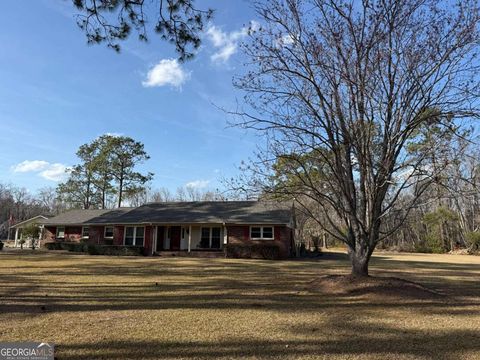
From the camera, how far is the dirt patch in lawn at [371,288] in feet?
30.5

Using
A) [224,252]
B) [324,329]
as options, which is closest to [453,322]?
[324,329]

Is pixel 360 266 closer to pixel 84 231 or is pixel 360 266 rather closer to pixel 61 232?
pixel 84 231

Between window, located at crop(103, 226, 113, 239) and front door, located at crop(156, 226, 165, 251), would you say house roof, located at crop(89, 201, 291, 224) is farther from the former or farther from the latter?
front door, located at crop(156, 226, 165, 251)

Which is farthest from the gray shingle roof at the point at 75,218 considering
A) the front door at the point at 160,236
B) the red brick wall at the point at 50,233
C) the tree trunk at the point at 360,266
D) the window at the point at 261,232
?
the tree trunk at the point at 360,266

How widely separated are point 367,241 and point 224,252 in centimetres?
1571

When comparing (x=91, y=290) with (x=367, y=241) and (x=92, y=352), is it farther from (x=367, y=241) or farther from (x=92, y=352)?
(x=367, y=241)

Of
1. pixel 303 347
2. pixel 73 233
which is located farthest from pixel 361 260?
pixel 73 233

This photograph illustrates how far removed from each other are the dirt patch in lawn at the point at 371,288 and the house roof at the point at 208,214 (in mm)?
13662

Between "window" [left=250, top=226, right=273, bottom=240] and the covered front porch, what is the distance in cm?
221

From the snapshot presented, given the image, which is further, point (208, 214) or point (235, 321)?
point (208, 214)

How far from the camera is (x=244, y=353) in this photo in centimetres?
512

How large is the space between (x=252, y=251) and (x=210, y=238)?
14.5 feet

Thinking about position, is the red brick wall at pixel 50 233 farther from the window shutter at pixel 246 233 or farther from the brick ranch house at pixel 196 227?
the window shutter at pixel 246 233

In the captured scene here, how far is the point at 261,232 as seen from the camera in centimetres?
2619
